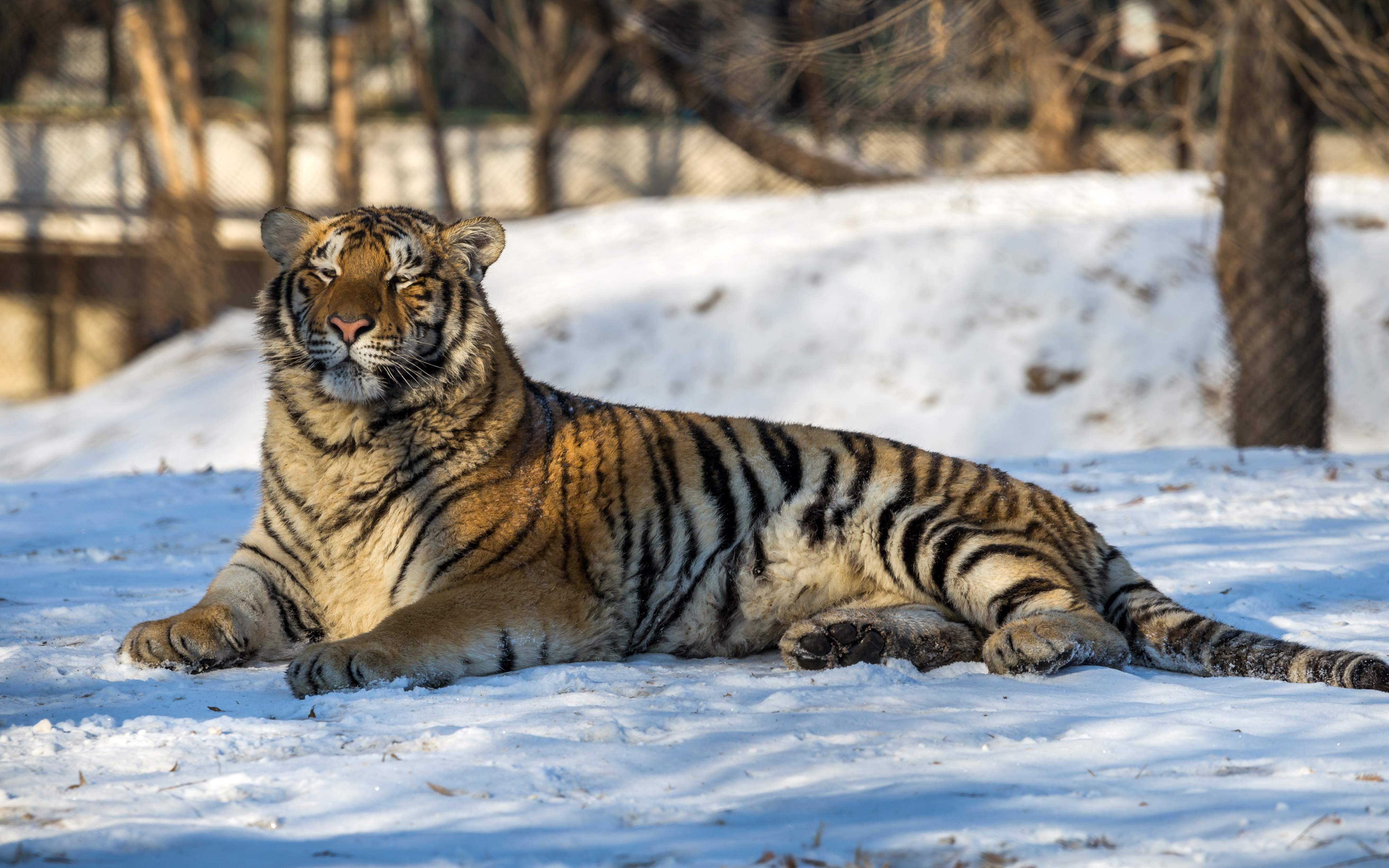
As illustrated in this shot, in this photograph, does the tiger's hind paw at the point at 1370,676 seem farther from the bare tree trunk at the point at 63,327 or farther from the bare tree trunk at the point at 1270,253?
the bare tree trunk at the point at 63,327

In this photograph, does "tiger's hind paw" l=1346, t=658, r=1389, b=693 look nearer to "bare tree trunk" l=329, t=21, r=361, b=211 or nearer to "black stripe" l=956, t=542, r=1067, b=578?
"black stripe" l=956, t=542, r=1067, b=578

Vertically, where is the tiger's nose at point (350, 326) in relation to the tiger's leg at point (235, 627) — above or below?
above

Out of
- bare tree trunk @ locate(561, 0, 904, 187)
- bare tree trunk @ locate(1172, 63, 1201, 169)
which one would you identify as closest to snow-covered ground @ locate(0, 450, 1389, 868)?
bare tree trunk @ locate(1172, 63, 1201, 169)

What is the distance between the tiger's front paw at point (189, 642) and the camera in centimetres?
317

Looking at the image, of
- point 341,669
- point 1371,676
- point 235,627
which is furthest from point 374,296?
point 1371,676

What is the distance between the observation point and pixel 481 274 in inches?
147

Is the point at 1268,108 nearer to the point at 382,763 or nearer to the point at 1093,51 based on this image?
the point at 1093,51

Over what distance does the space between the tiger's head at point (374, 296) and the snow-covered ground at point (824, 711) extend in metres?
0.84

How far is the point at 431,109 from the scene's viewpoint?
1437 cm

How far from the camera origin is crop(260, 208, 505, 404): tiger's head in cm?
337

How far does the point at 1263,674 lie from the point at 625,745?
1651mm

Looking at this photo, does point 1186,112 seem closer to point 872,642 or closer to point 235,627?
point 872,642

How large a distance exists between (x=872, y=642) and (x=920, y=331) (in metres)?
6.76

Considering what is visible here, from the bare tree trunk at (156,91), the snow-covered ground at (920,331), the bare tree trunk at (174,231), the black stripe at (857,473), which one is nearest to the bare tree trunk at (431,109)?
the bare tree trunk at (174,231)
